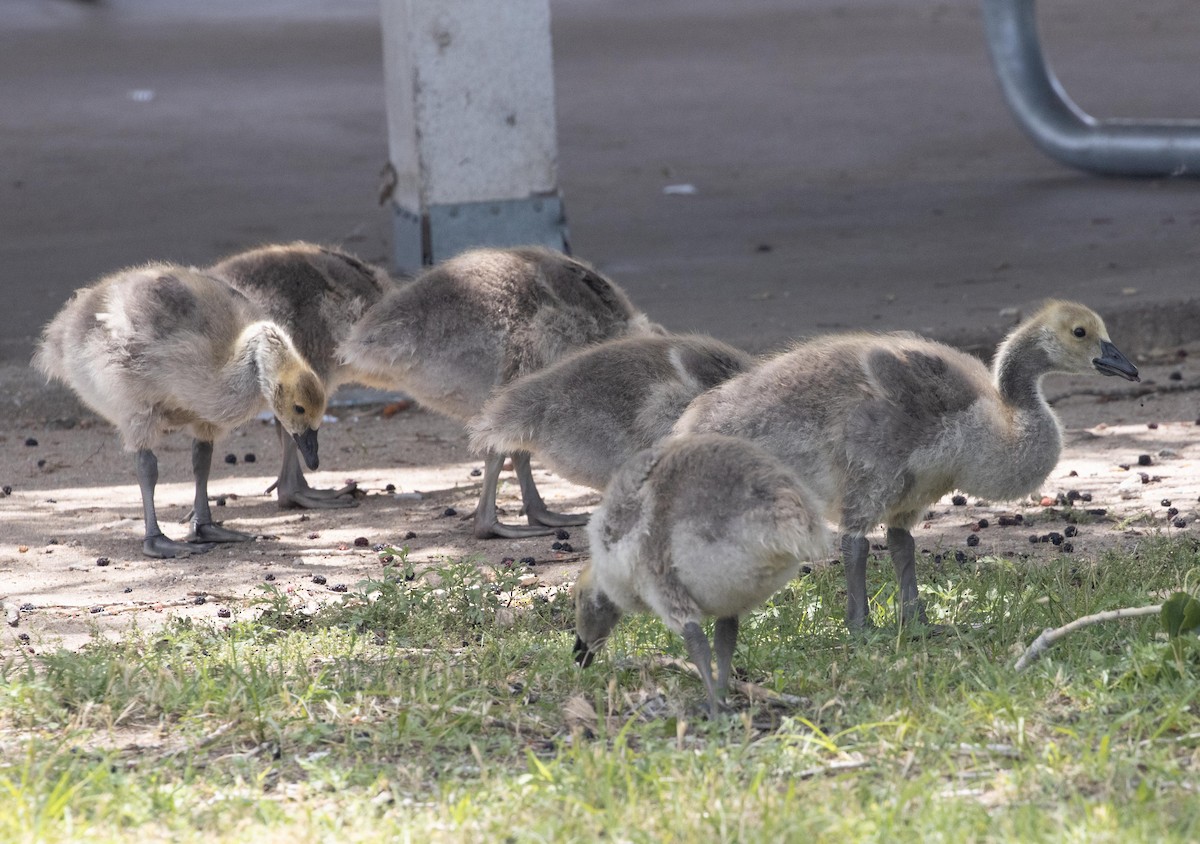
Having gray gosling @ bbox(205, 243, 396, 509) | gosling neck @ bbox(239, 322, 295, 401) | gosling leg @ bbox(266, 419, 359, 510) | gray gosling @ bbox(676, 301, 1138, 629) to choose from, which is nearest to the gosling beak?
gray gosling @ bbox(676, 301, 1138, 629)

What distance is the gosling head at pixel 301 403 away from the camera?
6.31m

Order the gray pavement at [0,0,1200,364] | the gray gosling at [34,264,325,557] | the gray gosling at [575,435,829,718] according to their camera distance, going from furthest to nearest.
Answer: the gray pavement at [0,0,1200,364] < the gray gosling at [34,264,325,557] < the gray gosling at [575,435,829,718]

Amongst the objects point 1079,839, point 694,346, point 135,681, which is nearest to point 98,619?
point 135,681

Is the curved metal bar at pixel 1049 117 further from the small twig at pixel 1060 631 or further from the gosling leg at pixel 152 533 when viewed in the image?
the small twig at pixel 1060 631

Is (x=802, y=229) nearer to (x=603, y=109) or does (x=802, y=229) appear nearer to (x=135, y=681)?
(x=603, y=109)

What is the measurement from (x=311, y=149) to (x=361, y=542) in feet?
32.7

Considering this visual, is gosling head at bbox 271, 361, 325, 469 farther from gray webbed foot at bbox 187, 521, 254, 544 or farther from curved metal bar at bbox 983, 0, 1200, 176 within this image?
curved metal bar at bbox 983, 0, 1200, 176

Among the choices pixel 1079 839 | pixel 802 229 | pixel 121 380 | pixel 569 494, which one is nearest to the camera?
pixel 1079 839

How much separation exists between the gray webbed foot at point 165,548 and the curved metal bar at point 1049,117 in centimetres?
928

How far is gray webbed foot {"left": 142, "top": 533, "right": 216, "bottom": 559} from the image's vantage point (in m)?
6.36

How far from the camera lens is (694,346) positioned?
18.5ft

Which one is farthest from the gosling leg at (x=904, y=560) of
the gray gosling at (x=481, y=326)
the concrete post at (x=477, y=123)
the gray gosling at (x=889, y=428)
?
the concrete post at (x=477, y=123)

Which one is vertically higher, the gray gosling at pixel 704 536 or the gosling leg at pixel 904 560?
the gray gosling at pixel 704 536

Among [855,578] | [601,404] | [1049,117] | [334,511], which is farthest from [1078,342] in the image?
[1049,117]
